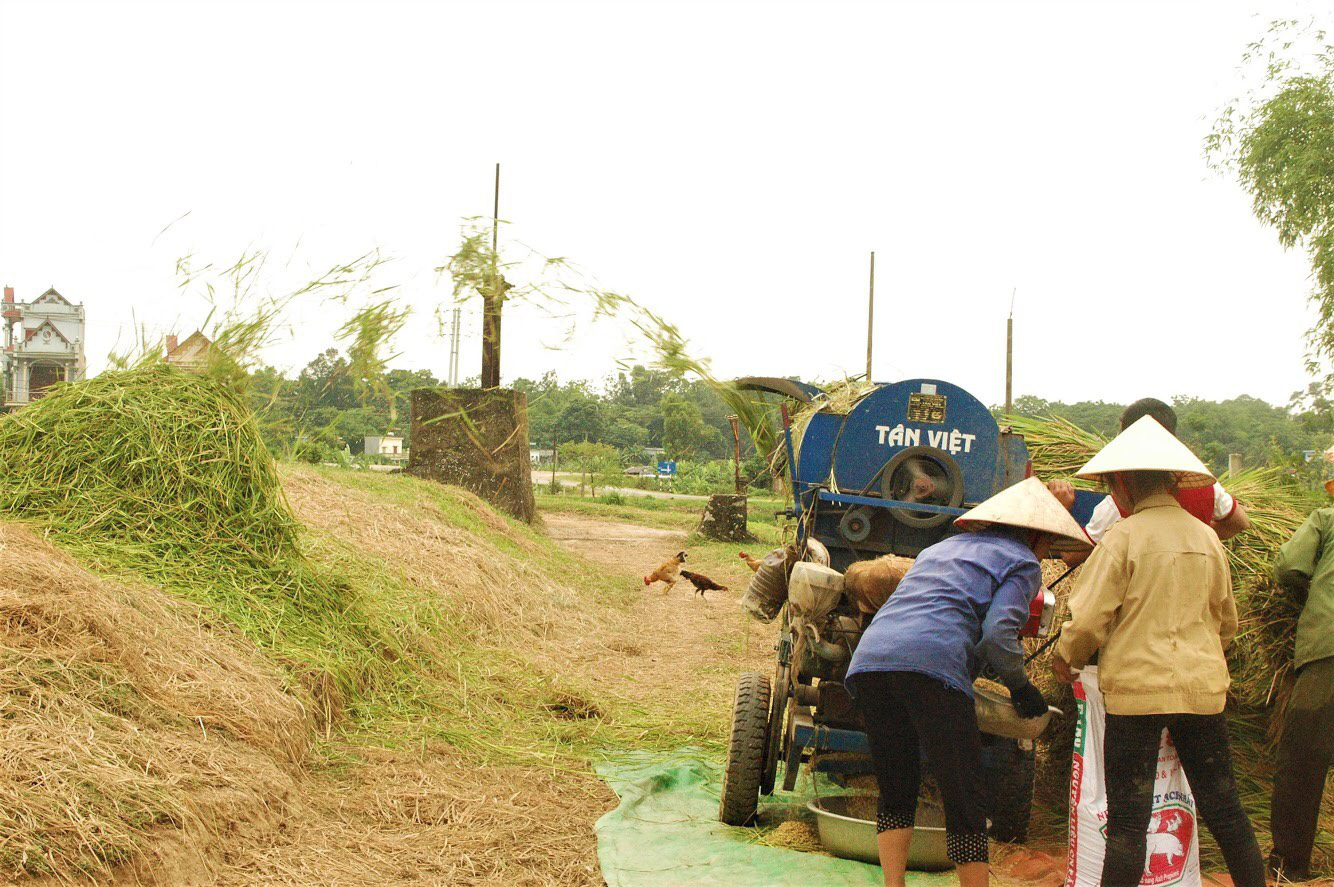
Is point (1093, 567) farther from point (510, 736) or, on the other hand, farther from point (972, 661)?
point (510, 736)

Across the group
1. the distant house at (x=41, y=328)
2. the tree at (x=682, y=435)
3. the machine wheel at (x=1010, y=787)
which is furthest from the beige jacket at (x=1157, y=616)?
the tree at (x=682, y=435)

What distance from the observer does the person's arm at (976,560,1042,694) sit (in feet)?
11.3

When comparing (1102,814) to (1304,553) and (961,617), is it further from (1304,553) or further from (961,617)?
(1304,553)

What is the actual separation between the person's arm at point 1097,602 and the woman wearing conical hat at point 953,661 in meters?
0.15

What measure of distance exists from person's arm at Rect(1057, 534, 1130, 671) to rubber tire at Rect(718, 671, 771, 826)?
59.2 inches

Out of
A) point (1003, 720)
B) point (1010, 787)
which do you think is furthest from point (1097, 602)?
point (1010, 787)

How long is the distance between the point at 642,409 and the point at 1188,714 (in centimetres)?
4066

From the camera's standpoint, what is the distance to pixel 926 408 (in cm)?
491

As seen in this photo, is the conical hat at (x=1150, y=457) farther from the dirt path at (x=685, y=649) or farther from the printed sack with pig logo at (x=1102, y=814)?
the dirt path at (x=685, y=649)

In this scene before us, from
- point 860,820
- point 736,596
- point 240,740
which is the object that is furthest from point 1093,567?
point 736,596

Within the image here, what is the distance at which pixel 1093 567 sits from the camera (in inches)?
A: 135

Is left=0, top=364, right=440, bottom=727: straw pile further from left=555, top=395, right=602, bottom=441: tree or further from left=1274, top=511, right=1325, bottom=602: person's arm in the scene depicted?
left=555, top=395, right=602, bottom=441: tree

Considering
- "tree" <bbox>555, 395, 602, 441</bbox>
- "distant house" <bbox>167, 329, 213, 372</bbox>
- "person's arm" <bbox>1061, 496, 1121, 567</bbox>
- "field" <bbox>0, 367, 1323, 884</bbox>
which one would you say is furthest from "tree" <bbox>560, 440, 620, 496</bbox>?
"person's arm" <bbox>1061, 496, 1121, 567</bbox>

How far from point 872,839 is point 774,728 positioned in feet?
2.24
